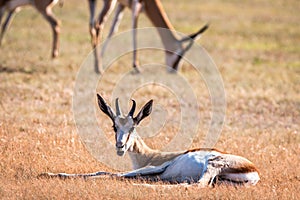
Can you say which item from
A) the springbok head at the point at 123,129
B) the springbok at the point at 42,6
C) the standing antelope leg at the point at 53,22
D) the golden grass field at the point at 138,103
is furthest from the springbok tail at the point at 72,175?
the standing antelope leg at the point at 53,22

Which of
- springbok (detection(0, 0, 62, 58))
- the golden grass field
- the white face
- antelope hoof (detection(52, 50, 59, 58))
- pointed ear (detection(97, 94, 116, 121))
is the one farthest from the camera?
antelope hoof (detection(52, 50, 59, 58))

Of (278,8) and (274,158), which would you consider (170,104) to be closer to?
(274,158)

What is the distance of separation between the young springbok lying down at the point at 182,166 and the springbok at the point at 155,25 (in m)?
7.53

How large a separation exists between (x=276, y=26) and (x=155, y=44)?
27.2ft

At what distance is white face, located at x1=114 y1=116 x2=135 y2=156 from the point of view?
761 cm

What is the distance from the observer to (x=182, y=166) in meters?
7.43

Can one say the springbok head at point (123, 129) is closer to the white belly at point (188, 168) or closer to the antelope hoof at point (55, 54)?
the white belly at point (188, 168)

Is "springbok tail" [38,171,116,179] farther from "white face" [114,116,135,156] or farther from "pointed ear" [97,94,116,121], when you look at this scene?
"pointed ear" [97,94,116,121]

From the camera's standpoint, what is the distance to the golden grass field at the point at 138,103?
23.4 ft

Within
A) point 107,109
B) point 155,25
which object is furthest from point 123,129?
point 155,25

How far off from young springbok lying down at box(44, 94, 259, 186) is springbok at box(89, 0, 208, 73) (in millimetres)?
7526

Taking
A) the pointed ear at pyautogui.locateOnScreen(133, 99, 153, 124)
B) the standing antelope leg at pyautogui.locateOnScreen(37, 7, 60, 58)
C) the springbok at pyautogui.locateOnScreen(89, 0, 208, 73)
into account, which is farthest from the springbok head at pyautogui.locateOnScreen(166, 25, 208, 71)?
the pointed ear at pyautogui.locateOnScreen(133, 99, 153, 124)

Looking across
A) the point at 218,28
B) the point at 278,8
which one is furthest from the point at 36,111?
the point at 278,8

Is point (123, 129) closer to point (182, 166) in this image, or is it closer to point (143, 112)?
point (143, 112)
